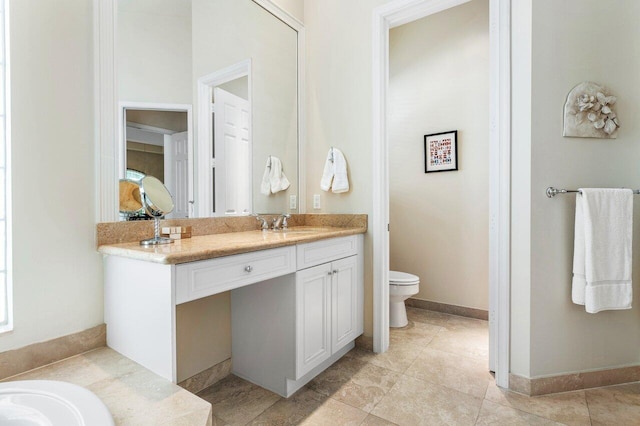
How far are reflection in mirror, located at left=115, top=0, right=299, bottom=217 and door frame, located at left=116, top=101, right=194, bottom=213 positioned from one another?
0.05ft

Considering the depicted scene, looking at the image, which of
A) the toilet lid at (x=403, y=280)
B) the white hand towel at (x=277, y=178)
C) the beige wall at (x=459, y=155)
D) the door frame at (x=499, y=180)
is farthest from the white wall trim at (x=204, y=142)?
the beige wall at (x=459, y=155)

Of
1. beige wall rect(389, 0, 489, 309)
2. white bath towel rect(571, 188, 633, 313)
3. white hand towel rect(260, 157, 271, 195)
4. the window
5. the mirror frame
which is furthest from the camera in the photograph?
beige wall rect(389, 0, 489, 309)

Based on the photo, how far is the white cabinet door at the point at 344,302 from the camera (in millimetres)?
1948

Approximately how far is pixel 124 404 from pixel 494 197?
6.36ft

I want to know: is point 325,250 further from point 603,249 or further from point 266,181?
point 603,249

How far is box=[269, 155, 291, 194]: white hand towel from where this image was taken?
7.81ft

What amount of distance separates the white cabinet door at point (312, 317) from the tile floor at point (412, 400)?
0.18 m

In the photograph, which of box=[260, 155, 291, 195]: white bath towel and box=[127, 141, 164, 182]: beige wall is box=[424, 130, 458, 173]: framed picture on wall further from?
box=[127, 141, 164, 182]: beige wall

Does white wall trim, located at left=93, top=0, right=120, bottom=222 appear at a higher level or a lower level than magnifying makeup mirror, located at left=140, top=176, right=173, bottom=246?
higher

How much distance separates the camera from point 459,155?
9.59 feet

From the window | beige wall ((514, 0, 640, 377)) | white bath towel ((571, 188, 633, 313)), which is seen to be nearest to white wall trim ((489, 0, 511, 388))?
beige wall ((514, 0, 640, 377))

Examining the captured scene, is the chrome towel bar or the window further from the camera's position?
the chrome towel bar

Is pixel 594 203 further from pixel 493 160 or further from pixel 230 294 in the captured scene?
pixel 230 294

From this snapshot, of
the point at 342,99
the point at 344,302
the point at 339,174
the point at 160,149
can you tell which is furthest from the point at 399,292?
the point at 160,149
